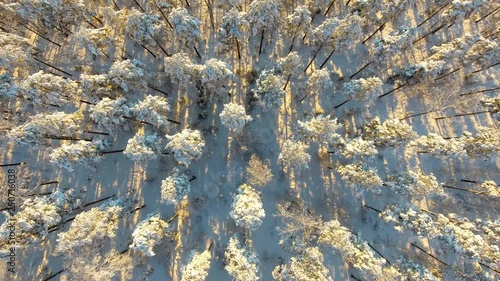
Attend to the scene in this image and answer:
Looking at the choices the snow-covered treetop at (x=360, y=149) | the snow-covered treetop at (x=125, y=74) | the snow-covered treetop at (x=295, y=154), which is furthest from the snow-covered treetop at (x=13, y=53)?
the snow-covered treetop at (x=360, y=149)

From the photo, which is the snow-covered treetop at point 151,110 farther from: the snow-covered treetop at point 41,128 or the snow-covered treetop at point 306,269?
the snow-covered treetop at point 306,269

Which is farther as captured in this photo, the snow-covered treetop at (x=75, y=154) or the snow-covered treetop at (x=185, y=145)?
the snow-covered treetop at (x=185, y=145)

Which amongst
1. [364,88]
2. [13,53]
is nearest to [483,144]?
[364,88]

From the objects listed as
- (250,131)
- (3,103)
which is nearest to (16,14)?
(3,103)

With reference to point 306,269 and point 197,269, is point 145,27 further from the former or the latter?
point 306,269

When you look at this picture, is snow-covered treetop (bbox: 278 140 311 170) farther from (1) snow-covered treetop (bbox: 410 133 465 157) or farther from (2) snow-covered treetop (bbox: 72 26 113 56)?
(2) snow-covered treetop (bbox: 72 26 113 56)

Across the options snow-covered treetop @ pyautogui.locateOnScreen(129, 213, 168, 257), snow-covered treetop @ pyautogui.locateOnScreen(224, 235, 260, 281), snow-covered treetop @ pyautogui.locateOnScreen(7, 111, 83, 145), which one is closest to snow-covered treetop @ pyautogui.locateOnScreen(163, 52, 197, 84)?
snow-covered treetop @ pyautogui.locateOnScreen(7, 111, 83, 145)

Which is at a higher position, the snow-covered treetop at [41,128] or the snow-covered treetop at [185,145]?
the snow-covered treetop at [41,128]
